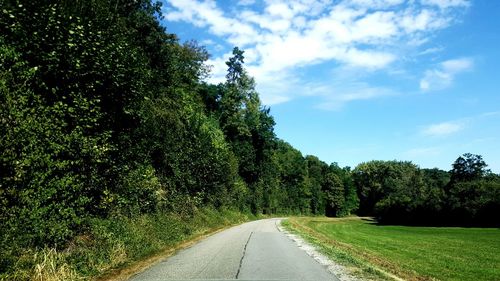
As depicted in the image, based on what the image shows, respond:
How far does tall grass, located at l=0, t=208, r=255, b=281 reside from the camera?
30.8 feet

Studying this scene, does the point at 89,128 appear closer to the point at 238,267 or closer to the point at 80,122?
the point at 80,122

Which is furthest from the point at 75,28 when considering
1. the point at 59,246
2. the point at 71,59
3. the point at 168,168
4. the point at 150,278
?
the point at 168,168

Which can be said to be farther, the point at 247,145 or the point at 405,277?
the point at 247,145

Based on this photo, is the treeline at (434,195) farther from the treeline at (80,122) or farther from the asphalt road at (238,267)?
the asphalt road at (238,267)

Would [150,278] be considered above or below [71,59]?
below

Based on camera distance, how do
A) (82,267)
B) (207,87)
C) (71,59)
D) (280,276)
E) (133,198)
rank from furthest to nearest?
1. (207,87)
2. (133,198)
3. (71,59)
4. (82,267)
5. (280,276)

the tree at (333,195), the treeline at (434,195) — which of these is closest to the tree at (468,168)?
the treeline at (434,195)

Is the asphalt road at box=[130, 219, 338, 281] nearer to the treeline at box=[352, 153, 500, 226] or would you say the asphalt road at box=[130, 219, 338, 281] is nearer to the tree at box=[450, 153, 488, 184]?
the treeline at box=[352, 153, 500, 226]

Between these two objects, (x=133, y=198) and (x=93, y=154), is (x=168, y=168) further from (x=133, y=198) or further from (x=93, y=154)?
(x=93, y=154)

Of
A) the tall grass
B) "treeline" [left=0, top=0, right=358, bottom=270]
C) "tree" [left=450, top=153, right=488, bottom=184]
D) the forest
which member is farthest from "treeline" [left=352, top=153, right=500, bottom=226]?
the tall grass

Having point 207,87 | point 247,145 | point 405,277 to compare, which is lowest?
point 405,277

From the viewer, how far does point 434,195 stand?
87812 mm

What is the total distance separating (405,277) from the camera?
39.7 feet

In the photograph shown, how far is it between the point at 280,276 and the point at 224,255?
16.6 ft
